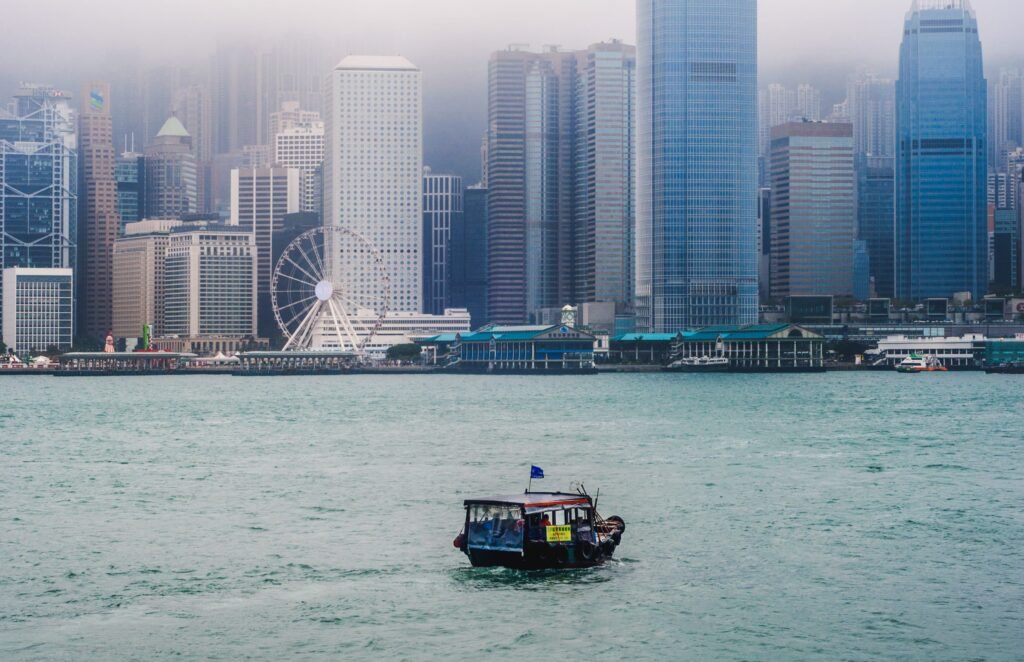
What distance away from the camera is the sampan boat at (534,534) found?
46344mm

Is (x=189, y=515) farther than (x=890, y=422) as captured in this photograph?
No

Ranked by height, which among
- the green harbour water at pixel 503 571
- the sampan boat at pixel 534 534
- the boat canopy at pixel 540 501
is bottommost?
the green harbour water at pixel 503 571

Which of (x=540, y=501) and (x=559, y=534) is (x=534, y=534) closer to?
(x=559, y=534)

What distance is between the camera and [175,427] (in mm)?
115562

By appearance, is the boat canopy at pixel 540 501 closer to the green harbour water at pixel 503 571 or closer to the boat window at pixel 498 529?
the boat window at pixel 498 529

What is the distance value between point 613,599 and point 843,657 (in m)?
7.44

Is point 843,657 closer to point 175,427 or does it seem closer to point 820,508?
point 820,508

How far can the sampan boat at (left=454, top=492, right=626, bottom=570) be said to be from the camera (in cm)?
4634

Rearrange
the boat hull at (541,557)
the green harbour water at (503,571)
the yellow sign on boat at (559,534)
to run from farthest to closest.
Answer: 1. the boat hull at (541,557)
2. the yellow sign on boat at (559,534)
3. the green harbour water at (503,571)

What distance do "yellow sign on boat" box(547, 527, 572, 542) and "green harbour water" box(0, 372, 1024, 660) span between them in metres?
1.01

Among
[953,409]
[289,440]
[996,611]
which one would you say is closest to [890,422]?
[953,409]

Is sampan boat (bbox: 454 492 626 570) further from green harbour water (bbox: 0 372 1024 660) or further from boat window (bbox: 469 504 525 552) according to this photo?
green harbour water (bbox: 0 372 1024 660)

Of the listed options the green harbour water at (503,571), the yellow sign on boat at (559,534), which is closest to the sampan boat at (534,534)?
the yellow sign on boat at (559,534)

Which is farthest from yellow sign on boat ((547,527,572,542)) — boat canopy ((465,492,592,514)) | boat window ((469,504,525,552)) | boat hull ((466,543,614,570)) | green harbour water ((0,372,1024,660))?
green harbour water ((0,372,1024,660))
